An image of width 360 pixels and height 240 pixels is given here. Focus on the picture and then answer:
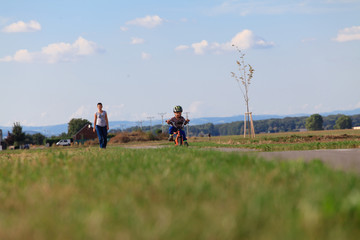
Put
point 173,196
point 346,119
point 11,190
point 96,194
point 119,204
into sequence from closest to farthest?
point 119,204 → point 173,196 → point 96,194 → point 11,190 → point 346,119

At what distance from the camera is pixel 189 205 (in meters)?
4.30

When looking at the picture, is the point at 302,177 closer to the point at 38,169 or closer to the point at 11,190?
the point at 11,190

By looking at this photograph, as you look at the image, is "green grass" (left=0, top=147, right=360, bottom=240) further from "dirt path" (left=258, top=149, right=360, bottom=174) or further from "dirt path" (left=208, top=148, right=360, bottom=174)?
"dirt path" (left=258, top=149, right=360, bottom=174)

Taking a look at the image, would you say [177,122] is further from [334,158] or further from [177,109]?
[334,158]

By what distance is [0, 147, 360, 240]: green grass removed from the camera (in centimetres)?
353

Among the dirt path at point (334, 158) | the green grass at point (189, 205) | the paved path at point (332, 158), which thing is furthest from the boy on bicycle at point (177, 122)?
the green grass at point (189, 205)

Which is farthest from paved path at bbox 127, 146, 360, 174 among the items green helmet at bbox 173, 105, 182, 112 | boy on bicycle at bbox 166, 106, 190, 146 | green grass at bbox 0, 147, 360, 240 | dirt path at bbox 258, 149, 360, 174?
green helmet at bbox 173, 105, 182, 112

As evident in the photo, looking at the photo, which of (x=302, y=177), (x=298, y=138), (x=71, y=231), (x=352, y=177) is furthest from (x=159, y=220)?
(x=298, y=138)

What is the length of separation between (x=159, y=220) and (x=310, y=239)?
3.88ft

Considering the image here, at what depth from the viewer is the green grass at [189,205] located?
11.6 feet

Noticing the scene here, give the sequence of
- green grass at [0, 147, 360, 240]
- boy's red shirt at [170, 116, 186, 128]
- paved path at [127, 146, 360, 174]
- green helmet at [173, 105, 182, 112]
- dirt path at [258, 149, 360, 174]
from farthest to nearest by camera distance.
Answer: green helmet at [173, 105, 182, 112] < boy's red shirt at [170, 116, 186, 128] < dirt path at [258, 149, 360, 174] < paved path at [127, 146, 360, 174] < green grass at [0, 147, 360, 240]

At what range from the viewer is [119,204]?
4.38 meters

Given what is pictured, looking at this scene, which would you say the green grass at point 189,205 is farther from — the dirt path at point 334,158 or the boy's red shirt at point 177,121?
the boy's red shirt at point 177,121

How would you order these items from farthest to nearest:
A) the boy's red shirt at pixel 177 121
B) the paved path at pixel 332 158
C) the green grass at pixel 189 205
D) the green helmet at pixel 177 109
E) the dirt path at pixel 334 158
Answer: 1. the green helmet at pixel 177 109
2. the boy's red shirt at pixel 177 121
3. the dirt path at pixel 334 158
4. the paved path at pixel 332 158
5. the green grass at pixel 189 205
